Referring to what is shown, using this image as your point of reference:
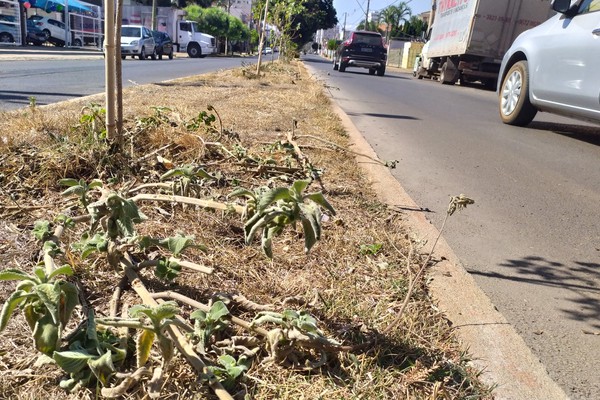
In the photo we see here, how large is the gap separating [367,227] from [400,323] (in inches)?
41.7

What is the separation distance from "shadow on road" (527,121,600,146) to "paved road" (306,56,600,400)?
24 mm

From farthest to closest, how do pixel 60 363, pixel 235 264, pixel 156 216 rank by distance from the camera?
pixel 156 216 → pixel 235 264 → pixel 60 363

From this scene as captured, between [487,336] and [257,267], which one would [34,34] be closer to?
[257,267]

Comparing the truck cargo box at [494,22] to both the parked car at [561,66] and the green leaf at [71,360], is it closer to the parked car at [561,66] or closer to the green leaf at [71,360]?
the parked car at [561,66]

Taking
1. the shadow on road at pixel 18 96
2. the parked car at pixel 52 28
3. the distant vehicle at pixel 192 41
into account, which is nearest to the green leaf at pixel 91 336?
the shadow on road at pixel 18 96

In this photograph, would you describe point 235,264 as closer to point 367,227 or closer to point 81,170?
point 367,227

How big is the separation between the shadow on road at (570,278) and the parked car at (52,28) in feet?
125

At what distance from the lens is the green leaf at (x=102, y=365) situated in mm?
1426

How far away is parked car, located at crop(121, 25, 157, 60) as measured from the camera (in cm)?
2839

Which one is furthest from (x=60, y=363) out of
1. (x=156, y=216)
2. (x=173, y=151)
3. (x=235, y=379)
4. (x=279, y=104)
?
(x=279, y=104)

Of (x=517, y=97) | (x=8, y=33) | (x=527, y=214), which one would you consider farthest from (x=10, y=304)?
(x=8, y=33)

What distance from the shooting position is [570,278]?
2729mm

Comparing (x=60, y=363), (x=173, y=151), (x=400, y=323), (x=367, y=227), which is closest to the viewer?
(x=60, y=363)

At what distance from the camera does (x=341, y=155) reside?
476cm
